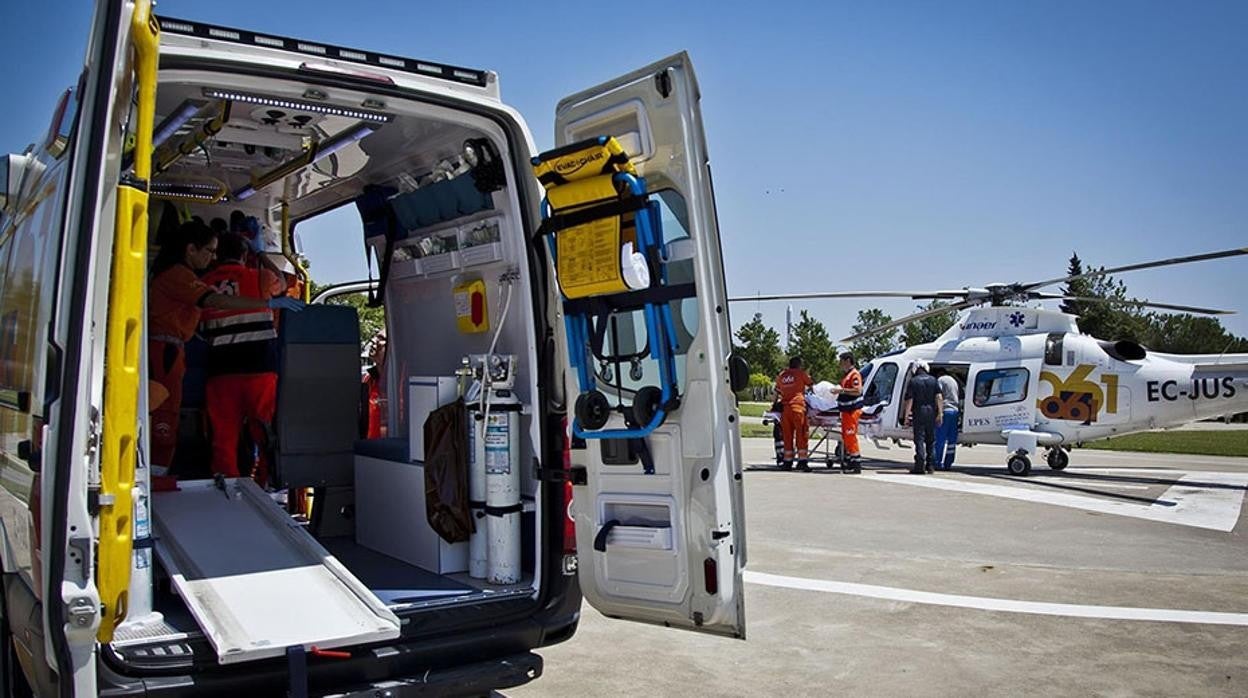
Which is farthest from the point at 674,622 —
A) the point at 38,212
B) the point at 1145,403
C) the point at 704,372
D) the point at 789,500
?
the point at 1145,403

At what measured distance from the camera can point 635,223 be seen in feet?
11.7

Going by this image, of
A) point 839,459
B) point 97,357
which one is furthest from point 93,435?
point 839,459

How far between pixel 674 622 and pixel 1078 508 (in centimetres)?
769

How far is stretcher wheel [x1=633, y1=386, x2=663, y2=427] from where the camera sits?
142 inches

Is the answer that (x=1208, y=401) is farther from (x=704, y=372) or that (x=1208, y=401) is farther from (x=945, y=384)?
(x=704, y=372)

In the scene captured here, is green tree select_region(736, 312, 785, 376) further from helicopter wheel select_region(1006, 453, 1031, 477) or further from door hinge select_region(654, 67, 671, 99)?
door hinge select_region(654, 67, 671, 99)

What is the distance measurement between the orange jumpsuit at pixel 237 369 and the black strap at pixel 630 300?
8.78 feet

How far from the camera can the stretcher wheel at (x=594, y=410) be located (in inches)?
148

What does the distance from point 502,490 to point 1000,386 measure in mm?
12014

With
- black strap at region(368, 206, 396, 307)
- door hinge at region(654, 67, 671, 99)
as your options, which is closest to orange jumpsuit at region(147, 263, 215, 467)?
black strap at region(368, 206, 396, 307)

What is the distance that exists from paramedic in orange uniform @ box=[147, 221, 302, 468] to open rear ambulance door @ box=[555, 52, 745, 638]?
2408 mm

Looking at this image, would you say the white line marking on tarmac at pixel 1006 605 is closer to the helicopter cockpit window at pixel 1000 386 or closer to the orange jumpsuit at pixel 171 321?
the orange jumpsuit at pixel 171 321

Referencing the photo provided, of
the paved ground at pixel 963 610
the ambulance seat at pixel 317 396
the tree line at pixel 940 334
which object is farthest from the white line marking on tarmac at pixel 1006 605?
the tree line at pixel 940 334

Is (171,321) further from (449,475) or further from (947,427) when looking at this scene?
(947,427)
